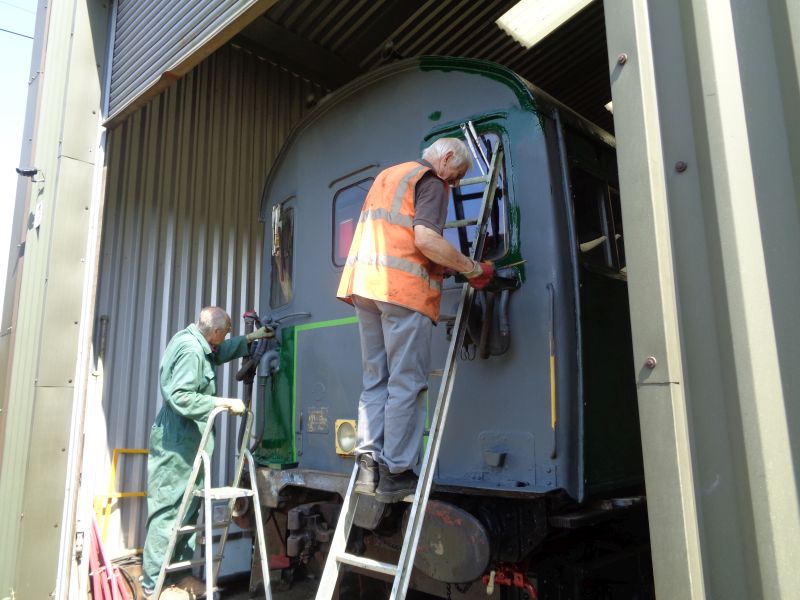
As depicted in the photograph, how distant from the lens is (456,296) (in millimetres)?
3223

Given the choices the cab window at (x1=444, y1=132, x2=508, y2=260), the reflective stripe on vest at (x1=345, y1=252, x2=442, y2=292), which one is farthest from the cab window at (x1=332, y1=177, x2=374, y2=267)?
the reflective stripe on vest at (x1=345, y1=252, x2=442, y2=292)

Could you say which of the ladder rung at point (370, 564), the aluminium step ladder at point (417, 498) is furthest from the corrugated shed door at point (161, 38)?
the ladder rung at point (370, 564)

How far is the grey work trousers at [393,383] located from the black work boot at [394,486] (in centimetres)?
4

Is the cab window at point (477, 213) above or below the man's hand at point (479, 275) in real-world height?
above

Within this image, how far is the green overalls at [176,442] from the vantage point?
390 cm

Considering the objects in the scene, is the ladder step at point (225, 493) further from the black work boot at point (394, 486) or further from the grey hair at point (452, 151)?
the grey hair at point (452, 151)

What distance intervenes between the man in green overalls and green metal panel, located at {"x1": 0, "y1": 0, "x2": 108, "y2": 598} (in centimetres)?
54

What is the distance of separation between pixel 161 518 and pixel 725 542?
11.6 feet

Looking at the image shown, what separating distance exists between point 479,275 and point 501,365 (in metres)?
0.52

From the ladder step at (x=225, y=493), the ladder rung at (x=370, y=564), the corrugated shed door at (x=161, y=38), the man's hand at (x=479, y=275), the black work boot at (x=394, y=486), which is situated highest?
the corrugated shed door at (x=161, y=38)

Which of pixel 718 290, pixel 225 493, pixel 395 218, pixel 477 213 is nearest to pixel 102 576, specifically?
pixel 225 493

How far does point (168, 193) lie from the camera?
5.60m

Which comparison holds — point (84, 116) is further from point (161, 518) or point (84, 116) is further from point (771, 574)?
point (771, 574)

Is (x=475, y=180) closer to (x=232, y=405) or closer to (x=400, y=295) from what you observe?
(x=400, y=295)
